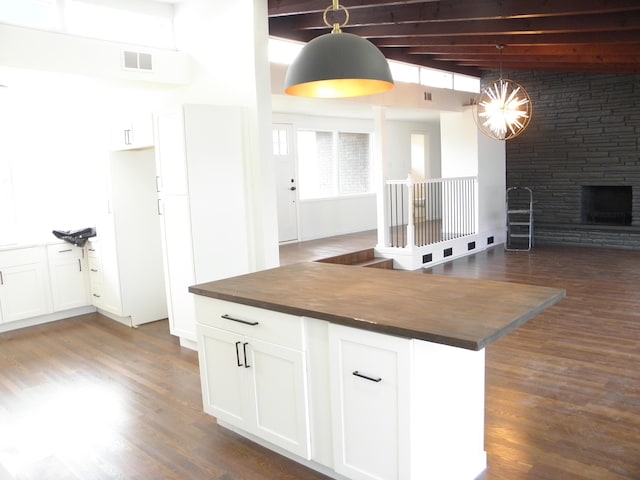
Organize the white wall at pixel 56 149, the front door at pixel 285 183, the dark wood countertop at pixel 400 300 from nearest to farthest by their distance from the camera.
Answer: the dark wood countertop at pixel 400 300 → the white wall at pixel 56 149 → the front door at pixel 285 183

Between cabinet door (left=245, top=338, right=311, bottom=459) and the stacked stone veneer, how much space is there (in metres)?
7.73

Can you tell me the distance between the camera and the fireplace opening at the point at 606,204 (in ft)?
28.6

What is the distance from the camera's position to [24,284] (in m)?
5.19

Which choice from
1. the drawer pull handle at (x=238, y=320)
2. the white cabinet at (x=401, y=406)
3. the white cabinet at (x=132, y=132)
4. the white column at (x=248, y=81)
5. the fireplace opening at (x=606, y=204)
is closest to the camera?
the white cabinet at (x=401, y=406)

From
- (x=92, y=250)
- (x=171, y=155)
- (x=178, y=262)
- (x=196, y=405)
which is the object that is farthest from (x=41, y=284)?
(x=196, y=405)

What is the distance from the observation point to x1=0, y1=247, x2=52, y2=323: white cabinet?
505 cm

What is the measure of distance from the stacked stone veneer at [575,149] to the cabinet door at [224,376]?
7621 millimetres

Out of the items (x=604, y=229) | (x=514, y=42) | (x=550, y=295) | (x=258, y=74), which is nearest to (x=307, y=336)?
(x=550, y=295)

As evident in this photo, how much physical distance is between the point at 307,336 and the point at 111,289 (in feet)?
11.5

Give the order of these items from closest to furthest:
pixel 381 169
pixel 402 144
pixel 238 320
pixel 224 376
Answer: pixel 238 320 → pixel 224 376 → pixel 381 169 → pixel 402 144

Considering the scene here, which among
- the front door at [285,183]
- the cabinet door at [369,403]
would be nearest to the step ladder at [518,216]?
the front door at [285,183]

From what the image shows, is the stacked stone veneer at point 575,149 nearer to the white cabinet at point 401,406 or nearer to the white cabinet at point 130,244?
the white cabinet at point 130,244

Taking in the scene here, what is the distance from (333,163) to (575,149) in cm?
404

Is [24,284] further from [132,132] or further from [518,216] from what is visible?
[518,216]
